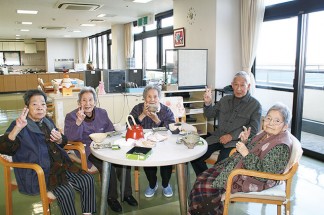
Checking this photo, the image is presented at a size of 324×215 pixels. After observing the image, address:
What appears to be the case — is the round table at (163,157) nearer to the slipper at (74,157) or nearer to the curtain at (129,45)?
the slipper at (74,157)

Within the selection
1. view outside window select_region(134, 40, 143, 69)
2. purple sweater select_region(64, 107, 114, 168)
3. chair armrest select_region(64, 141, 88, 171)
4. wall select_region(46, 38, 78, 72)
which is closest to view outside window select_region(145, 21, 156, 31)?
view outside window select_region(134, 40, 143, 69)

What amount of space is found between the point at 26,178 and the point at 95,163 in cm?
60

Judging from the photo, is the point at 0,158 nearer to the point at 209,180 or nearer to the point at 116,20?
the point at 209,180

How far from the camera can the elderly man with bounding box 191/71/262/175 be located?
2.81 m

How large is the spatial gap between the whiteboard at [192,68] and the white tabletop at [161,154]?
103 inches

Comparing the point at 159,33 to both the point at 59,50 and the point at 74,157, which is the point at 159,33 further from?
the point at 59,50

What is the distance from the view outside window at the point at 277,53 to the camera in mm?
4278

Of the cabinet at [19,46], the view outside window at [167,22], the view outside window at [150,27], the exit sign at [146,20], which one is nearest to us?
the view outside window at [167,22]

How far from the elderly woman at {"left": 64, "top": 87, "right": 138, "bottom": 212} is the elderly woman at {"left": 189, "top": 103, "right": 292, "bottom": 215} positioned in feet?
2.58

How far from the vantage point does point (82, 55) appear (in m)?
15.4

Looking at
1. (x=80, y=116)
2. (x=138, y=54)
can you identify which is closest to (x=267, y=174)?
(x=80, y=116)

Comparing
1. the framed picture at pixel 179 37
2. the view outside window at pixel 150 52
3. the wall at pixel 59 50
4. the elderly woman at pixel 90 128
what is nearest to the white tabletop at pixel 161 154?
the elderly woman at pixel 90 128

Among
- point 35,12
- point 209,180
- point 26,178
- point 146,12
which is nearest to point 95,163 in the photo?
point 26,178

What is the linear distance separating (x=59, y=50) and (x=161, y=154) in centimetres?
1490
